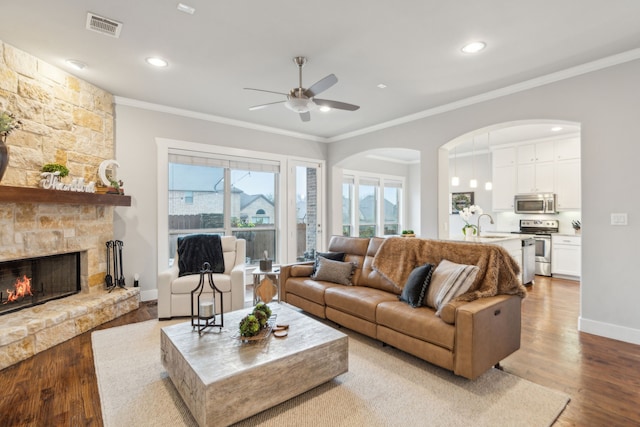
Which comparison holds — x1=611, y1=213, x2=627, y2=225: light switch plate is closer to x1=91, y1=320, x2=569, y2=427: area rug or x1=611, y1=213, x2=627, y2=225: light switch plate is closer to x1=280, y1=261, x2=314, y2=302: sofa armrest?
x1=91, y1=320, x2=569, y2=427: area rug

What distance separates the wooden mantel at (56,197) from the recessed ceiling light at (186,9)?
7.21 feet

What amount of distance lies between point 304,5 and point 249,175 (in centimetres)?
359

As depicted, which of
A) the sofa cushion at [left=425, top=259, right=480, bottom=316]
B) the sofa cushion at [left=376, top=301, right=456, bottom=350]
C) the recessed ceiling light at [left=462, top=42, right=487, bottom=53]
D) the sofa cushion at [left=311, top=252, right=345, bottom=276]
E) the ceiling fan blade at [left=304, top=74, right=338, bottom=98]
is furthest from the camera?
the sofa cushion at [left=311, top=252, right=345, bottom=276]

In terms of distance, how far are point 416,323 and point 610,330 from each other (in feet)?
7.54

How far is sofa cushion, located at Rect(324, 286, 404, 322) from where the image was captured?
294 centimetres

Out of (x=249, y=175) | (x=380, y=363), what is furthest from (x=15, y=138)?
(x=380, y=363)

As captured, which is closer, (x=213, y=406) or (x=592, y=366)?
(x=213, y=406)

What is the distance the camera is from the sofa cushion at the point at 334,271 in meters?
3.70

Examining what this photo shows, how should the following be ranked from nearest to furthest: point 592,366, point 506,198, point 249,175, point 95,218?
1. point 592,366
2. point 95,218
3. point 249,175
4. point 506,198

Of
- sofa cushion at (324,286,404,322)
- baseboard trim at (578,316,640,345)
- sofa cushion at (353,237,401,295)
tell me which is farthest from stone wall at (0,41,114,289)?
baseboard trim at (578,316,640,345)

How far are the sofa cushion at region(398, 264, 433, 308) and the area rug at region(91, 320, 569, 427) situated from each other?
482 millimetres

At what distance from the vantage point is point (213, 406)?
1.73 meters

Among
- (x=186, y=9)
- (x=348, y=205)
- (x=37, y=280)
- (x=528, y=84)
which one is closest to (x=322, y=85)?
(x=186, y=9)

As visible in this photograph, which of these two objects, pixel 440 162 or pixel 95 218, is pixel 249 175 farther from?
pixel 440 162
